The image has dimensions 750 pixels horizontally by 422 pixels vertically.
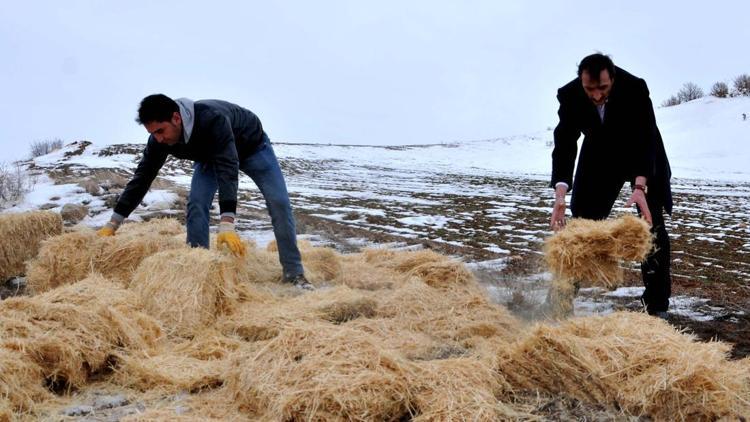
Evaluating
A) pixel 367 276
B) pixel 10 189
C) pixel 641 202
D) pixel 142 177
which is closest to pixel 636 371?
pixel 641 202

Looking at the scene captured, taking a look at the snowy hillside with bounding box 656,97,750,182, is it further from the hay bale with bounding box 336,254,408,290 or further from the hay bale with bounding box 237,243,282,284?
the hay bale with bounding box 237,243,282,284

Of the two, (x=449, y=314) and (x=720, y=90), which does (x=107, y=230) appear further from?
(x=720, y=90)

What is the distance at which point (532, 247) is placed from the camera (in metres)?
7.12

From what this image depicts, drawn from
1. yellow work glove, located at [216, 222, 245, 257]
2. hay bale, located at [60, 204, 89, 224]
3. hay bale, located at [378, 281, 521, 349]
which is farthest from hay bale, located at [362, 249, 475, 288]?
hay bale, located at [60, 204, 89, 224]

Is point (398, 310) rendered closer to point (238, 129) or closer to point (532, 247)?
point (238, 129)

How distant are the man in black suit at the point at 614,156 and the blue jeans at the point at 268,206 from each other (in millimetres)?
1974

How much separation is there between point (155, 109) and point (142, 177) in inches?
35.8

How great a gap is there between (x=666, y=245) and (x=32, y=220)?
17.0ft

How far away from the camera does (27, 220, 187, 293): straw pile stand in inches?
181

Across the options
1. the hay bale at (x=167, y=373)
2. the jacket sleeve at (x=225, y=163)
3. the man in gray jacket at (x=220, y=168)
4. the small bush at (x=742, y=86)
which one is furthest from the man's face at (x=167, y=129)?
the small bush at (x=742, y=86)

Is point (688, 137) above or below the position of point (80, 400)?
above

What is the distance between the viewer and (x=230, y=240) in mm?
4266

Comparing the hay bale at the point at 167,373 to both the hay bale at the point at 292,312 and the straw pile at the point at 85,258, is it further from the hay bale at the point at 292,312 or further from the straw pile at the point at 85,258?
the straw pile at the point at 85,258

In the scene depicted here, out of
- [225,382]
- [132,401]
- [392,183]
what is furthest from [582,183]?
[392,183]
